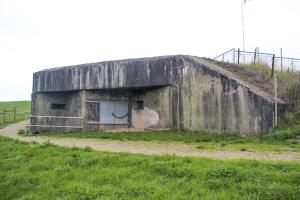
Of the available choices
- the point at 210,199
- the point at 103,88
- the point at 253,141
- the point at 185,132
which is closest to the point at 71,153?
the point at 210,199

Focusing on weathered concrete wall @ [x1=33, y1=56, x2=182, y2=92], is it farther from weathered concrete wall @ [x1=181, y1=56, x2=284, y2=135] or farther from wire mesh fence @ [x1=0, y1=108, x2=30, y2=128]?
wire mesh fence @ [x1=0, y1=108, x2=30, y2=128]

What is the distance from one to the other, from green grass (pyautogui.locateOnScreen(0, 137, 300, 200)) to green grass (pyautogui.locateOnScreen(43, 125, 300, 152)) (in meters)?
3.63

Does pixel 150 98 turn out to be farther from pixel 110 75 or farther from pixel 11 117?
pixel 11 117

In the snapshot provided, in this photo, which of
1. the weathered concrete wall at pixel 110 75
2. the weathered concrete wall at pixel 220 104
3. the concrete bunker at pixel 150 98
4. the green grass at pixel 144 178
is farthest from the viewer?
the weathered concrete wall at pixel 110 75

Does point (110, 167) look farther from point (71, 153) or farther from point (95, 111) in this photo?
point (95, 111)

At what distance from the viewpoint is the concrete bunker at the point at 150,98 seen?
1560cm

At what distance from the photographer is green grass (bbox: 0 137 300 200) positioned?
22.9 ft

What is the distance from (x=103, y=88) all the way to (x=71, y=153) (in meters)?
9.72

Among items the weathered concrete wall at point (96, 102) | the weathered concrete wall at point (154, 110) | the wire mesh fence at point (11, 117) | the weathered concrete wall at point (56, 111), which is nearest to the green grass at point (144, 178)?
the weathered concrete wall at point (154, 110)

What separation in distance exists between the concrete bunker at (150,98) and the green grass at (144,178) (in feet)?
22.3

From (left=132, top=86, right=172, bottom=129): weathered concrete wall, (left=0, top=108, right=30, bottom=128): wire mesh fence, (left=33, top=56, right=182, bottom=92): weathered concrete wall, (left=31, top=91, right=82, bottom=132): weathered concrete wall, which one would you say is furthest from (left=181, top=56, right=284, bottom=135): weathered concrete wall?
(left=0, top=108, right=30, bottom=128): wire mesh fence

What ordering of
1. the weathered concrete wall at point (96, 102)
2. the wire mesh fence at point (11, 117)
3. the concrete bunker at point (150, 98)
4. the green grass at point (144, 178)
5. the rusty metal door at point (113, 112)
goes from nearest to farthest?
1. the green grass at point (144, 178)
2. the concrete bunker at point (150, 98)
3. the weathered concrete wall at point (96, 102)
4. the rusty metal door at point (113, 112)
5. the wire mesh fence at point (11, 117)

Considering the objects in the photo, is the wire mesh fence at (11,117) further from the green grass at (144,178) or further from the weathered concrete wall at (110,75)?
the green grass at (144,178)

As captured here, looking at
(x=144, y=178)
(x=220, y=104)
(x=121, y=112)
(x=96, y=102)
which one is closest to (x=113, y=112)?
(x=121, y=112)
